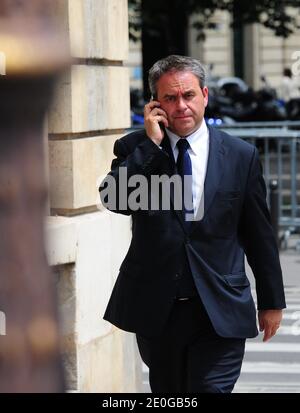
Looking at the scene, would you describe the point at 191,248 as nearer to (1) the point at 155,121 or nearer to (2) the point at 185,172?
(2) the point at 185,172

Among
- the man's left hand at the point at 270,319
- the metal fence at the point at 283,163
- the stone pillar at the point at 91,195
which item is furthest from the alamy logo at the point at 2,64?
the metal fence at the point at 283,163

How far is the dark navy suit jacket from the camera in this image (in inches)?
161

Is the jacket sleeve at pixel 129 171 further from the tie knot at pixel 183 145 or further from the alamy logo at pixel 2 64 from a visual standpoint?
the alamy logo at pixel 2 64

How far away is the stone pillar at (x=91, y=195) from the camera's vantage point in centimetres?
547

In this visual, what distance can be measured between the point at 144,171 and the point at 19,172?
2936mm

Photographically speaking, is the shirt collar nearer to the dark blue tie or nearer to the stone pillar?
the dark blue tie

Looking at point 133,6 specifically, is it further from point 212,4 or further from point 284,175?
point 284,175

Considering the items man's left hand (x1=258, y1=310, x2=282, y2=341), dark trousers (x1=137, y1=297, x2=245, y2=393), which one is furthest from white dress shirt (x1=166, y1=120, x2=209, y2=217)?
man's left hand (x1=258, y1=310, x2=282, y2=341)

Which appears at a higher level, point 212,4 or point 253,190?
point 212,4

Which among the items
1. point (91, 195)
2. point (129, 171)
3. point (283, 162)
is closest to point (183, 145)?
point (129, 171)

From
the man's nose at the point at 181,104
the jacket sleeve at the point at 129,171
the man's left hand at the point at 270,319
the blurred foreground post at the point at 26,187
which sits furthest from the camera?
the man's left hand at the point at 270,319
